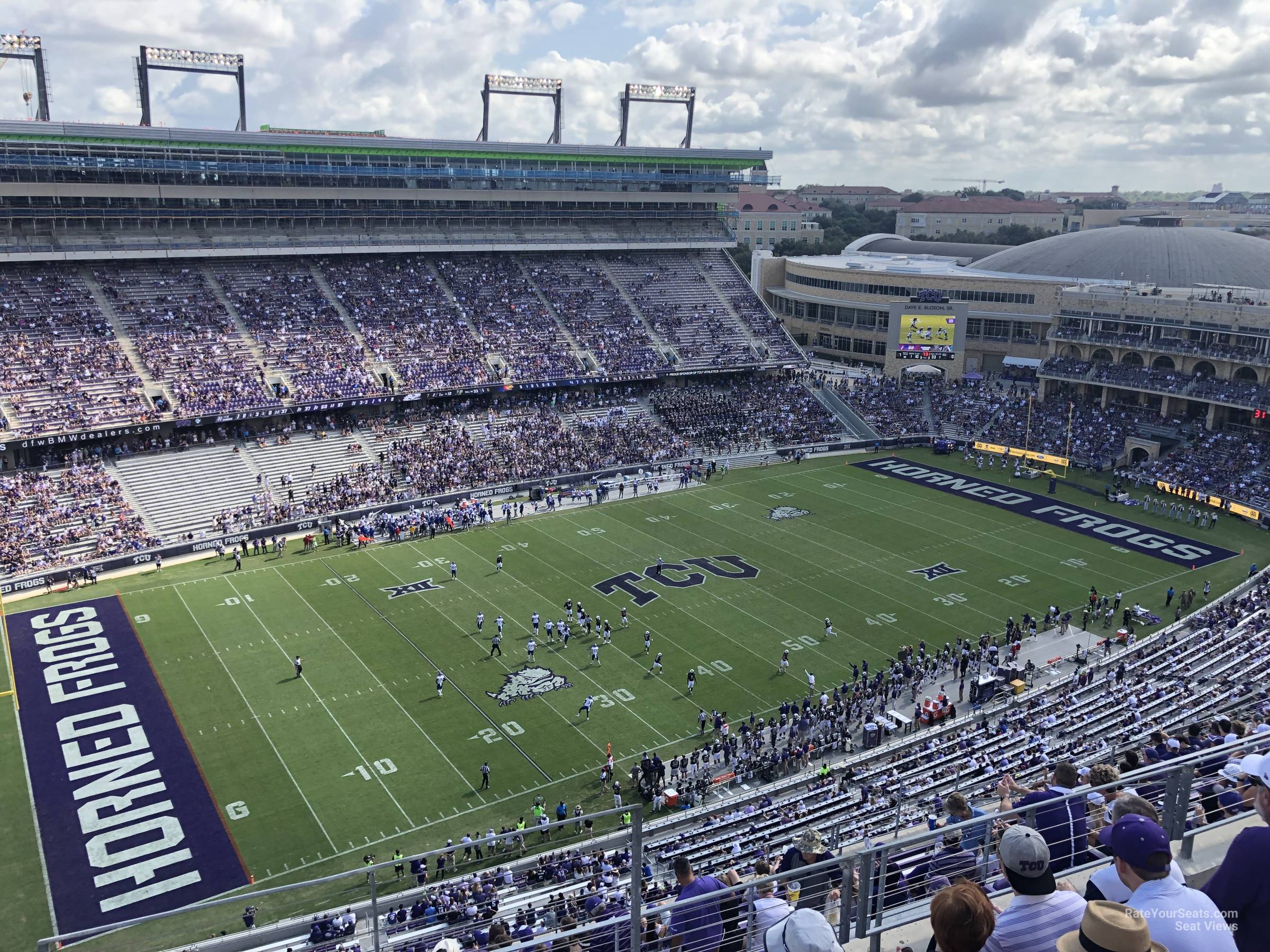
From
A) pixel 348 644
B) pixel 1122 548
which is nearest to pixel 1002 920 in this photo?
pixel 348 644

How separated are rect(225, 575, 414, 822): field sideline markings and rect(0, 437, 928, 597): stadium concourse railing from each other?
3.69m

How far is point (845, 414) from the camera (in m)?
62.4

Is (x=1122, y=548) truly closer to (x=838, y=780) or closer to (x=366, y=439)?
(x=838, y=780)

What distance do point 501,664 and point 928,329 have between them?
4229 cm

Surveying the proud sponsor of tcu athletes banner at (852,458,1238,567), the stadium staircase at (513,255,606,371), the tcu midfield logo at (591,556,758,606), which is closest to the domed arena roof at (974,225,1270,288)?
the proud sponsor of tcu athletes banner at (852,458,1238,567)

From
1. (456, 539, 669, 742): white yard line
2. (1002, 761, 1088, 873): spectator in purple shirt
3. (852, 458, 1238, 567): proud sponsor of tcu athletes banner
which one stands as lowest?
(456, 539, 669, 742): white yard line

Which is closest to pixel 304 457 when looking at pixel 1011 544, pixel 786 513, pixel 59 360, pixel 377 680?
pixel 59 360

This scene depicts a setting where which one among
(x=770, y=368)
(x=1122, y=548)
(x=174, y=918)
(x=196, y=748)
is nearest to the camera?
(x=174, y=918)

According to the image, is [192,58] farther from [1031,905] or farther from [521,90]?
[1031,905]

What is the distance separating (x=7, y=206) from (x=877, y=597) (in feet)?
152

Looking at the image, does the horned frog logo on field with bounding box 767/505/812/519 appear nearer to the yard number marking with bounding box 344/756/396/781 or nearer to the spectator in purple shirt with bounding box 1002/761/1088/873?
the yard number marking with bounding box 344/756/396/781

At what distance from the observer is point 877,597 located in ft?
120

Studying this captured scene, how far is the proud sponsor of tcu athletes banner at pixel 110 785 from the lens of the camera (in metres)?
21.0

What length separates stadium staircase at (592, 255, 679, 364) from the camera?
63.6 meters
